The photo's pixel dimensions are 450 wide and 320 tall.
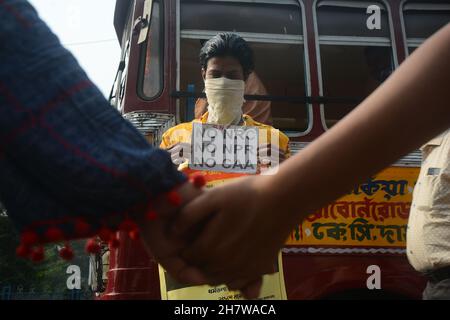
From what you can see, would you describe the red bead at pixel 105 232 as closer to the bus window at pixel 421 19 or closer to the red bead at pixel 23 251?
the red bead at pixel 23 251

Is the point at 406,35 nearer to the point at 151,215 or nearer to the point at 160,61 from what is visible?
the point at 160,61

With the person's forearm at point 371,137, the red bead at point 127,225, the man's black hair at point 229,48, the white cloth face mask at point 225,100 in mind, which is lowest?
the red bead at point 127,225

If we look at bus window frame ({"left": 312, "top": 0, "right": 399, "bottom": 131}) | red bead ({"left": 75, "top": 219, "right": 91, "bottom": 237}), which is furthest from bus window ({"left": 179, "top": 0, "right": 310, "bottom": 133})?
red bead ({"left": 75, "top": 219, "right": 91, "bottom": 237})

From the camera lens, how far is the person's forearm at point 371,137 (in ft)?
2.70

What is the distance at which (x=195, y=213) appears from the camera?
854mm

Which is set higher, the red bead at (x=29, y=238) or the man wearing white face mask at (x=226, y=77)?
the man wearing white face mask at (x=226, y=77)

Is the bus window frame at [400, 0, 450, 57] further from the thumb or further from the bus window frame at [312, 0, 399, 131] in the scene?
the thumb

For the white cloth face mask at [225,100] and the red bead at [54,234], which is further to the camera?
the white cloth face mask at [225,100]

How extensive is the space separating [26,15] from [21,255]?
43 cm

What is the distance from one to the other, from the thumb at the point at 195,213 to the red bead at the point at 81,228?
150mm

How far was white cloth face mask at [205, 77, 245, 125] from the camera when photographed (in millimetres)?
2420

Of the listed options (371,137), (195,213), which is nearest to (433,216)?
(371,137)

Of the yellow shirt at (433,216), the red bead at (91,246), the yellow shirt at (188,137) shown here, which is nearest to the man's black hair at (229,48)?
the yellow shirt at (188,137)

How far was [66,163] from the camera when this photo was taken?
0.83 m
